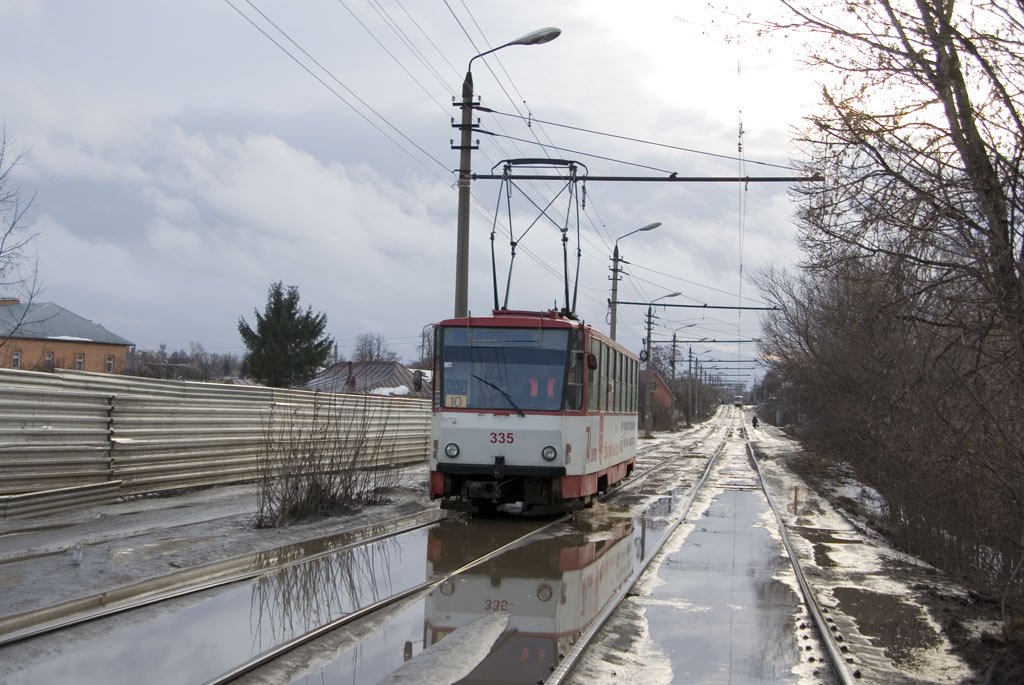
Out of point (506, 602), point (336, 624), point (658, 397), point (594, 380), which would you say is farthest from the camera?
point (658, 397)

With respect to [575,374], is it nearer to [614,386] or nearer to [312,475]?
[614,386]

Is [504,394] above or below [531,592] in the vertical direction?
above

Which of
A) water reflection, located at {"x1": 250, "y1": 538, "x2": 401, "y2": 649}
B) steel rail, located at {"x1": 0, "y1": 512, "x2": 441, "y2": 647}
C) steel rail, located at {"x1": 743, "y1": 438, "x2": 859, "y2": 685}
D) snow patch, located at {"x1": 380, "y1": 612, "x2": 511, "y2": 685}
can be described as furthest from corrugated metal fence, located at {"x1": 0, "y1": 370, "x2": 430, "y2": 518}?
snow patch, located at {"x1": 380, "y1": 612, "x2": 511, "y2": 685}

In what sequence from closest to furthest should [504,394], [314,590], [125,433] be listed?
[314,590] → [504,394] → [125,433]

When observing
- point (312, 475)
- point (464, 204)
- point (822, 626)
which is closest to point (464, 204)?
point (464, 204)

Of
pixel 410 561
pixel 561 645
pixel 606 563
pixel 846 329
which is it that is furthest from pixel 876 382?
pixel 561 645

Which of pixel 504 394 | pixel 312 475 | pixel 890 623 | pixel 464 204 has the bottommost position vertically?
pixel 890 623

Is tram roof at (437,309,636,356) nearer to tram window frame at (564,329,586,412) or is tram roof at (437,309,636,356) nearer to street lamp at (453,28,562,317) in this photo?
tram window frame at (564,329,586,412)

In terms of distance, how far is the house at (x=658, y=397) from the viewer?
252 feet

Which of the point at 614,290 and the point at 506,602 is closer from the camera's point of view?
the point at 506,602

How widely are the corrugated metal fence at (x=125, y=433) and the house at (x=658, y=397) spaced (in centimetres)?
4367

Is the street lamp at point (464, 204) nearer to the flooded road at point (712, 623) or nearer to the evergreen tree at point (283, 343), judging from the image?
the flooded road at point (712, 623)

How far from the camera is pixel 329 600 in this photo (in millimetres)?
8672

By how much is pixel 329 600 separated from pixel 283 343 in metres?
48.8
